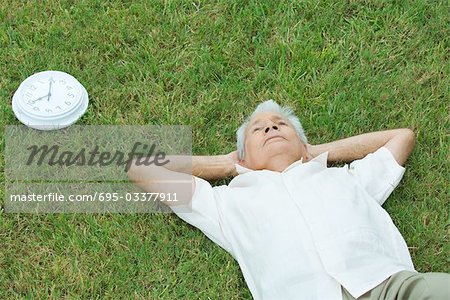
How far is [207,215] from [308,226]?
496 mm

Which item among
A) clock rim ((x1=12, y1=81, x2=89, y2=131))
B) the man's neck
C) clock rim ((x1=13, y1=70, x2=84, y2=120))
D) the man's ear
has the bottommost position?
clock rim ((x1=12, y1=81, x2=89, y2=131))

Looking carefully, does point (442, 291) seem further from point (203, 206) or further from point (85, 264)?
point (85, 264)

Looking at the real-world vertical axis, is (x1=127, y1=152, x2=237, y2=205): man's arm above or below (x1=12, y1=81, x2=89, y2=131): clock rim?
above

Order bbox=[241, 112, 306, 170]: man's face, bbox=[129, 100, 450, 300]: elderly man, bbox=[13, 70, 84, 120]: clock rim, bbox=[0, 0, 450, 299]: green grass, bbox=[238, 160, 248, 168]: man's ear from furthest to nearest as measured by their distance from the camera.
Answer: bbox=[13, 70, 84, 120]: clock rim → bbox=[238, 160, 248, 168]: man's ear → bbox=[241, 112, 306, 170]: man's face → bbox=[0, 0, 450, 299]: green grass → bbox=[129, 100, 450, 300]: elderly man

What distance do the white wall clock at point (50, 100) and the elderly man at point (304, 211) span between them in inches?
19.7

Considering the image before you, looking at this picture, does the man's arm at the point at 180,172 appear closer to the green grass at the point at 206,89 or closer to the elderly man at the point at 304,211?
the elderly man at the point at 304,211

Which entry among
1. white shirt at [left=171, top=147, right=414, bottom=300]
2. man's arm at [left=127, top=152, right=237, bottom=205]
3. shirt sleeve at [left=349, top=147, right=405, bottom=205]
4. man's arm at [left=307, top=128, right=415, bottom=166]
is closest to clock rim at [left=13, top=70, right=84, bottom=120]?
man's arm at [left=127, top=152, right=237, bottom=205]

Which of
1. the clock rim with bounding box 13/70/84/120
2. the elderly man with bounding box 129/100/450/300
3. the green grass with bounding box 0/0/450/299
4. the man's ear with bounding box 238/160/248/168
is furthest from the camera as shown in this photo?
the clock rim with bounding box 13/70/84/120

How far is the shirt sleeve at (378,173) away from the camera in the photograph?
3.51 m

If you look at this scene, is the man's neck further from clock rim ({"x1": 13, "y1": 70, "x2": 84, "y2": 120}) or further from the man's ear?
clock rim ({"x1": 13, "y1": 70, "x2": 84, "y2": 120})

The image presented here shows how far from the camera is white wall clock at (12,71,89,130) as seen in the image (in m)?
3.76

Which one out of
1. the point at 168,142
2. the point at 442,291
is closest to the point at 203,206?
the point at 168,142

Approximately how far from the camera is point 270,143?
350cm

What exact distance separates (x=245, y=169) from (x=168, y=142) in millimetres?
490
